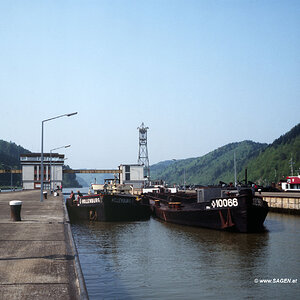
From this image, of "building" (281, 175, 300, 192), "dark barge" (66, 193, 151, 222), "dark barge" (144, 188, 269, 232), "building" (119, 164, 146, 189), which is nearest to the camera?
"dark barge" (144, 188, 269, 232)

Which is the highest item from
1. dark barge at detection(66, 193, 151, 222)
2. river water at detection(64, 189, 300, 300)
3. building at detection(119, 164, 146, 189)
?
building at detection(119, 164, 146, 189)

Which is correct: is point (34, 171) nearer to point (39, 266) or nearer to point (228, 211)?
point (228, 211)

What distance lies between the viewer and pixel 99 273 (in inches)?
699

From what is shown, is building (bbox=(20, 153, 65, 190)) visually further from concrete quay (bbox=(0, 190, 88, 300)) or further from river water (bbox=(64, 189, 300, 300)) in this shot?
concrete quay (bbox=(0, 190, 88, 300))

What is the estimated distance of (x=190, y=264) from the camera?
19656 millimetres

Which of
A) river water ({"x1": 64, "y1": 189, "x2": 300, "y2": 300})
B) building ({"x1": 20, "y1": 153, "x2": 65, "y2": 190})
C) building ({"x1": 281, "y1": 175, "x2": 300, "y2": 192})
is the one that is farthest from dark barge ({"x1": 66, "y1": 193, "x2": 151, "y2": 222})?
building ({"x1": 20, "y1": 153, "x2": 65, "y2": 190})

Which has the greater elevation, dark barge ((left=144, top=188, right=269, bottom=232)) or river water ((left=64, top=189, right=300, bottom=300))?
dark barge ((left=144, top=188, right=269, bottom=232))

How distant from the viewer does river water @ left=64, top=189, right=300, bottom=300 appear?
15039 millimetres

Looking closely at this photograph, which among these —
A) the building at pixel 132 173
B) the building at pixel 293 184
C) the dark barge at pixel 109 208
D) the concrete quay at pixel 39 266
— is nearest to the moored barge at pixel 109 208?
the dark barge at pixel 109 208

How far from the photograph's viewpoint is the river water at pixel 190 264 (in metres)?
15.0

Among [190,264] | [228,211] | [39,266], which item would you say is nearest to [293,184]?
[228,211]

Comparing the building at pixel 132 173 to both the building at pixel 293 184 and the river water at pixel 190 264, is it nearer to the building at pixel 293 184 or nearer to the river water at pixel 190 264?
the building at pixel 293 184

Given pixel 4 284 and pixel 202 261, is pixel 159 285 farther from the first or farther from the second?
pixel 4 284

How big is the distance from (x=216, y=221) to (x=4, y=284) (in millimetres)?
23522
